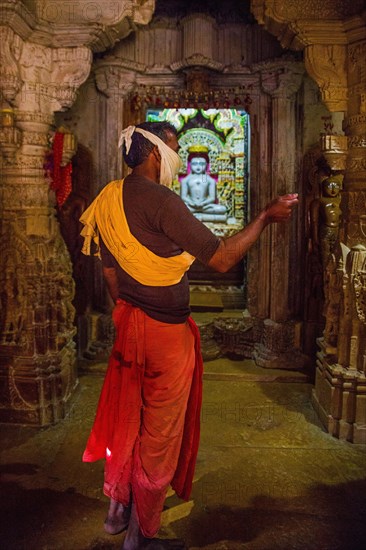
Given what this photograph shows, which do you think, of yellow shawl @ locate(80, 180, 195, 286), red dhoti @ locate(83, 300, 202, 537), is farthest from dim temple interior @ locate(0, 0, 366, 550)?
yellow shawl @ locate(80, 180, 195, 286)

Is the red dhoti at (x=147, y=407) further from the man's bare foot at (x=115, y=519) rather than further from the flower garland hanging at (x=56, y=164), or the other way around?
the flower garland hanging at (x=56, y=164)

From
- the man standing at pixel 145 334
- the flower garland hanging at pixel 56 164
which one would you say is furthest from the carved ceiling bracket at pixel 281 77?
the man standing at pixel 145 334

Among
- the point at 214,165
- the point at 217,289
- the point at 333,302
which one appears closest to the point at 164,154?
the point at 333,302

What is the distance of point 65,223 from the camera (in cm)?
623

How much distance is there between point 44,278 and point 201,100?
3326 mm

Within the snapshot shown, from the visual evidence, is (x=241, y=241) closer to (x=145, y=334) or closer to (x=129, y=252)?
(x=129, y=252)

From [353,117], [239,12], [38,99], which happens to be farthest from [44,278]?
[239,12]

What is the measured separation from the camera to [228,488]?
11.9 ft

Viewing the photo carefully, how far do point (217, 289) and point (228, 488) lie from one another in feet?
15.2

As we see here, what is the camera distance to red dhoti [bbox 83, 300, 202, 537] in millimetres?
2701

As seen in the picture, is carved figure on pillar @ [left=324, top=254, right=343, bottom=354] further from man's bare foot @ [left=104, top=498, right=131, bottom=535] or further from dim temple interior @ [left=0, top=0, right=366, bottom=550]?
man's bare foot @ [left=104, top=498, right=131, bottom=535]

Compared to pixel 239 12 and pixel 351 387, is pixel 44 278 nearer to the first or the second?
pixel 351 387

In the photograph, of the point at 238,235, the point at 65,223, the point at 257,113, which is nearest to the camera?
the point at 238,235

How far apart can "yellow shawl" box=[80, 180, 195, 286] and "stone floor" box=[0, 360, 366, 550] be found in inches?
63.5
